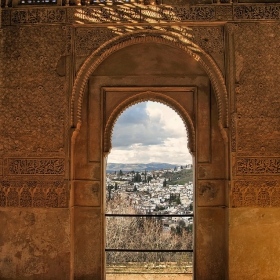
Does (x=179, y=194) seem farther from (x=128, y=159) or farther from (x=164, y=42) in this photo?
(x=164, y=42)

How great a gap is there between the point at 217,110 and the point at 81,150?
2.25m

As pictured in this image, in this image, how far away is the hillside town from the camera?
317 inches

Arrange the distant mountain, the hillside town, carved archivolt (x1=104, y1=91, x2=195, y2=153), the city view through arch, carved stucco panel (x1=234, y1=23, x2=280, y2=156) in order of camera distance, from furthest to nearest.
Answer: the distant mountain
the hillside town
the city view through arch
carved archivolt (x1=104, y1=91, x2=195, y2=153)
carved stucco panel (x1=234, y1=23, x2=280, y2=156)

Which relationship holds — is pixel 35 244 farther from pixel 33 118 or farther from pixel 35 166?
pixel 33 118

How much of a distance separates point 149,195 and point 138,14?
4299 mm

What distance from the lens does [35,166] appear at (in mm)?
5375

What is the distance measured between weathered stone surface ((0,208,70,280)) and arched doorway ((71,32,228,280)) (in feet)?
0.80

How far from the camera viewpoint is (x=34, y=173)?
17.6ft

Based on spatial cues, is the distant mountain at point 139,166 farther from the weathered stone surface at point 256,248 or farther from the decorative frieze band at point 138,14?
the decorative frieze band at point 138,14

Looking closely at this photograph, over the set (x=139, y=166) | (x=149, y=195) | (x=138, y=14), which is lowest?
(x=149, y=195)

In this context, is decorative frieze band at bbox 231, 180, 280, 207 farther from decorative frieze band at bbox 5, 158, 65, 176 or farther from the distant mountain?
the distant mountain

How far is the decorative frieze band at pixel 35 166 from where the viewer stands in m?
5.36

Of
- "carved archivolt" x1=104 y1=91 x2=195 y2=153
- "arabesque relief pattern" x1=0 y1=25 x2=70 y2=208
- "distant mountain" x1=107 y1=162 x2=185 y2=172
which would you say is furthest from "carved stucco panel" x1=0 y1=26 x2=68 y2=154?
"distant mountain" x1=107 y1=162 x2=185 y2=172

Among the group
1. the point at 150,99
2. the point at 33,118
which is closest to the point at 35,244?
the point at 33,118
